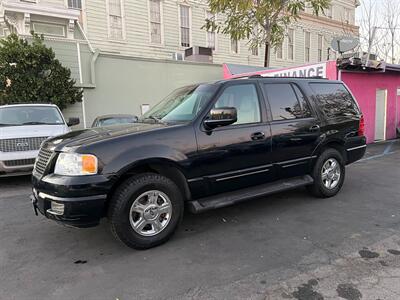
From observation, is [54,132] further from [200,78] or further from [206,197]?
[200,78]

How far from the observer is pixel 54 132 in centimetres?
730

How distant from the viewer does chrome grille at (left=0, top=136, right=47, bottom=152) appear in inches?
266

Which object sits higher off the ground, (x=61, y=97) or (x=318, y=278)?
(x=61, y=97)

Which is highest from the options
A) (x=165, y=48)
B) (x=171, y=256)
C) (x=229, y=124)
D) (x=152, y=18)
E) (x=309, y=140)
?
(x=152, y=18)

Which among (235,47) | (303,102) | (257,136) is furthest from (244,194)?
(235,47)

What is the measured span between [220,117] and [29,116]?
5.84m

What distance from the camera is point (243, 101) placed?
4.55 metres

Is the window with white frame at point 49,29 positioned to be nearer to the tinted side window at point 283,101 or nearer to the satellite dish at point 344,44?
the satellite dish at point 344,44

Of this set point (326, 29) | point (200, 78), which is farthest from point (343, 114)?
point (326, 29)

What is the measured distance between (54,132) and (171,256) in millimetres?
4981

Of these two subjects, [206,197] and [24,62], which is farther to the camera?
[24,62]

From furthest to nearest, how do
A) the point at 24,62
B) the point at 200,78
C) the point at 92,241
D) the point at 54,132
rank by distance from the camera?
the point at 200,78 → the point at 24,62 → the point at 54,132 → the point at 92,241

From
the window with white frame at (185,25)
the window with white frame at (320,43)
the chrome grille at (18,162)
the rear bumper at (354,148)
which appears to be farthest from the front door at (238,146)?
the window with white frame at (320,43)

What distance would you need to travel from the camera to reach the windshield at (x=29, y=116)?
761 cm
